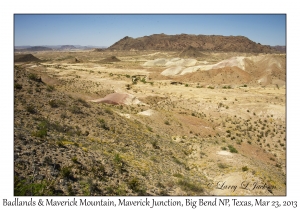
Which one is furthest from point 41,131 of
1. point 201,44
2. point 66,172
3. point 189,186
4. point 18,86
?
point 201,44

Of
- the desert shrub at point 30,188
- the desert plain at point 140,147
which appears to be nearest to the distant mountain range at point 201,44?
the desert plain at point 140,147

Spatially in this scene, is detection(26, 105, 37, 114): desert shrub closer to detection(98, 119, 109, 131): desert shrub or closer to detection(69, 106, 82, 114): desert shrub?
detection(69, 106, 82, 114): desert shrub

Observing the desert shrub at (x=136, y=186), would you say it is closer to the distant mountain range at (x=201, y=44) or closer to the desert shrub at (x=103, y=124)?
the desert shrub at (x=103, y=124)

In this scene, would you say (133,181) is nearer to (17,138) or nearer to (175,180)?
(175,180)

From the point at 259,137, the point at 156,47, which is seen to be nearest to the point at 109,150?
the point at 259,137

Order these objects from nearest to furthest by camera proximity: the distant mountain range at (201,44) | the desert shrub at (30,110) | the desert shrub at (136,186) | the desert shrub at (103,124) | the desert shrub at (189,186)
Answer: the desert shrub at (136,186) → the desert shrub at (189,186) → the desert shrub at (30,110) → the desert shrub at (103,124) → the distant mountain range at (201,44)

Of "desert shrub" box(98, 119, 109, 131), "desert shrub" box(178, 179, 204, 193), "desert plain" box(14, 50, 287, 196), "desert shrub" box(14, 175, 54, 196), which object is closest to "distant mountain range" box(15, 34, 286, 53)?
"desert plain" box(14, 50, 287, 196)

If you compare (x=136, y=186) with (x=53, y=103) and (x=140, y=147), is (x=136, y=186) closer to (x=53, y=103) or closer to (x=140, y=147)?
(x=140, y=147)
